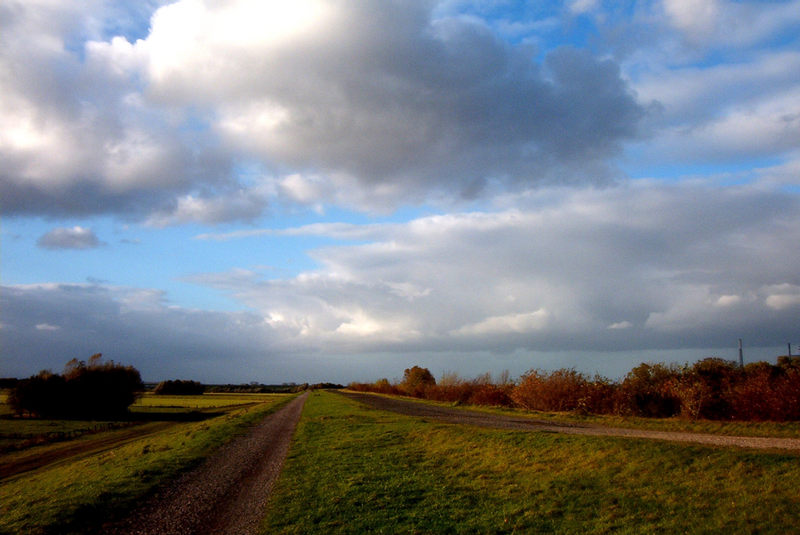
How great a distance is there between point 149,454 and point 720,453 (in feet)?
71.1

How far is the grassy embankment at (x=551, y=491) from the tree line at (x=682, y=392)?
38.5 feet

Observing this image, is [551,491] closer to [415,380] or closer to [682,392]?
[682,392]

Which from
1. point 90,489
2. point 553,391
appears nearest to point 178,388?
point 553,391

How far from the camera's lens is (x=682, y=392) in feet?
84.9

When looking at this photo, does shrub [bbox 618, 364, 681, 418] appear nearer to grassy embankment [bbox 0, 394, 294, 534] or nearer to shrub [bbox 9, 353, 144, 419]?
grassy embankment [bbox 0, 394, 294, 534]

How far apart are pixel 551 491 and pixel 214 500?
8120mm

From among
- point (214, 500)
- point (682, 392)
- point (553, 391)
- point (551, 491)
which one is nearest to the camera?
point (551, 491)

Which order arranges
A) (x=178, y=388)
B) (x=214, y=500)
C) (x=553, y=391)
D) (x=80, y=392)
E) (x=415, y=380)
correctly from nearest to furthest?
(x=214, y=500), (x=553, y=391), (x=80, y=392), (x=415, y=380), (x=178, y=388)

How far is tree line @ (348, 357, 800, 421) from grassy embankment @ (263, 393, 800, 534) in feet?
38.5

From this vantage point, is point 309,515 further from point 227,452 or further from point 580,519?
point 227,452

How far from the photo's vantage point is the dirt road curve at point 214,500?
10.6 metres

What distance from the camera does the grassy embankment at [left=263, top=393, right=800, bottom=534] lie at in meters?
9.16

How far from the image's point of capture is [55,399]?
72.6 metres

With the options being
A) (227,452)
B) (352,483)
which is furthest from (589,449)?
(227,452)
